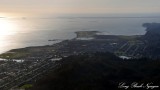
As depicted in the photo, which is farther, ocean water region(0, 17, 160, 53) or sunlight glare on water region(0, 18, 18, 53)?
ocean water region(0, 17, 160, 53)

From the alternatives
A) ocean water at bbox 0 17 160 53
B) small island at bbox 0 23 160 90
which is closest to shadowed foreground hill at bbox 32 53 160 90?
small island at bbox 0 23 160 90

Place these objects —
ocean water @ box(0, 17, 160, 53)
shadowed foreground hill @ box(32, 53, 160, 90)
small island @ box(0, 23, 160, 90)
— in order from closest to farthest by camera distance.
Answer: shadowed foreground hill @ box(32, 53, 160, 90), small island @ box(0, 23, 160, 90), ocean water @ box(0, 17, 160, 53)

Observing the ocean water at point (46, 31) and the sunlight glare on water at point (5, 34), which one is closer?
the sunlight glare on water at point (5, 34)

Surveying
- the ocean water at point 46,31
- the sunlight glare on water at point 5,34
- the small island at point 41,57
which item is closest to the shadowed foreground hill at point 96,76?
the small island at point 41,57

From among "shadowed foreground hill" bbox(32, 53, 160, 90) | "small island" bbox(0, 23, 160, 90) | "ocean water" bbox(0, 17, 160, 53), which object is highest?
"shadowed foreground hill" bbox(32, 53, 160, 90)

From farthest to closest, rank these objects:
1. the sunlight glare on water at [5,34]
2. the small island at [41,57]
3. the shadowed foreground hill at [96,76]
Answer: the sunlight glare on water at [5,34] → the small island at [41,57] → the shadowed foreground hill at [96,76]

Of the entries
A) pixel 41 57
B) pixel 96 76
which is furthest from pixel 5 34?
pixel 96 76

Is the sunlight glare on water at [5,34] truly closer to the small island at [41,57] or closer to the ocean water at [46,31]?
the ocean water at [46,31]

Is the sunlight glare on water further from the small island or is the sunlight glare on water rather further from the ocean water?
the small island

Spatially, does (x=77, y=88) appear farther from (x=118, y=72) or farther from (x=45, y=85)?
(x=118, y=72)

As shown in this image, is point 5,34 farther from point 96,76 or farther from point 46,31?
point 96,76

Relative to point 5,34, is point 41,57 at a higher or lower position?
higher
